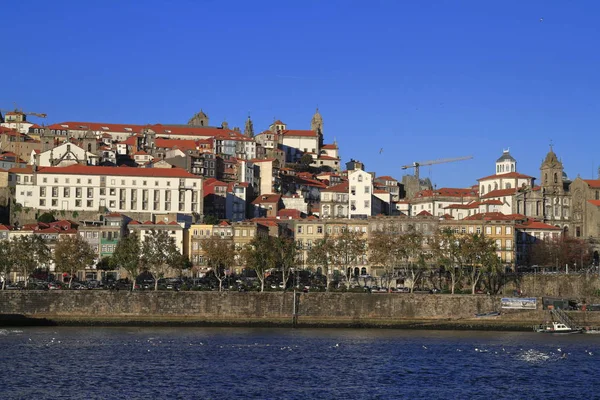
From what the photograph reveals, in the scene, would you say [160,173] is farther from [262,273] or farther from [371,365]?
[371,365]

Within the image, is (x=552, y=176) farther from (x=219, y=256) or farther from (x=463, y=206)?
(x=219, y=256)

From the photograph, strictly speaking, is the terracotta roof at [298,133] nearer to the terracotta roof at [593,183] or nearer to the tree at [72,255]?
the terracotta roof at [593,183]

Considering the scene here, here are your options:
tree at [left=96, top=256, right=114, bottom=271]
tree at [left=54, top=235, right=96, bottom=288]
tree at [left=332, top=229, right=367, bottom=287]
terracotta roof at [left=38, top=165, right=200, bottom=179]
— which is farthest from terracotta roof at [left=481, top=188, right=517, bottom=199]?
tree at [left=54, top=235, right=96, bottom=288]

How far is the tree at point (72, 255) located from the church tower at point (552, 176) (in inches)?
2568

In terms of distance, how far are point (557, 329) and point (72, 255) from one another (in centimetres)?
4643

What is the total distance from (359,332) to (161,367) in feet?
84.7

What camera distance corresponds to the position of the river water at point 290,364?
54.3 metres

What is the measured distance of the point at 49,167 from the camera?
450ft

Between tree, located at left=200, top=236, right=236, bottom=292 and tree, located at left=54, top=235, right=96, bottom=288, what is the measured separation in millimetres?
11710

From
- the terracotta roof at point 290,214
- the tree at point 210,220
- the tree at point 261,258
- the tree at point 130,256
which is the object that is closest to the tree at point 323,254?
the tree at point 261,258

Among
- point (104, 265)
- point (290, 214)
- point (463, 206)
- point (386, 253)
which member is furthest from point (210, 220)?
point (463, 206)

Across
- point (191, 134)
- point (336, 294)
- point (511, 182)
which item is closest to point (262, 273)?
point (336, 294)

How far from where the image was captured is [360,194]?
14012 cm

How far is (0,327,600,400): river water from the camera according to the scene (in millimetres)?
54281
